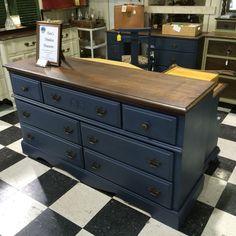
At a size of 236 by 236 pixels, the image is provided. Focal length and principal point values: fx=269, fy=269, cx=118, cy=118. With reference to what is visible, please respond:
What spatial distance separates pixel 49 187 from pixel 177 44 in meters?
2.24

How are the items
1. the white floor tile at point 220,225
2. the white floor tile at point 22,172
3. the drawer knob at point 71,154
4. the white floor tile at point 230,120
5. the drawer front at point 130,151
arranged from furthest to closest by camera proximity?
the white floor tile at point 230,120, the white floor tile at point 22,172, the drawer knob at point 71,154, the white floor tile at point 220,225, the drawer front at point 130,151

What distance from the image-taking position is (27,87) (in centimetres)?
196

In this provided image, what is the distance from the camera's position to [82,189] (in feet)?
6.31

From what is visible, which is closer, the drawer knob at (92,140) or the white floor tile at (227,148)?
the drawer knob at (92,140)

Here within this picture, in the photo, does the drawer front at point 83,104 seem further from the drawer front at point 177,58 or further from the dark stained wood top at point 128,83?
the drawer front at point 177,58

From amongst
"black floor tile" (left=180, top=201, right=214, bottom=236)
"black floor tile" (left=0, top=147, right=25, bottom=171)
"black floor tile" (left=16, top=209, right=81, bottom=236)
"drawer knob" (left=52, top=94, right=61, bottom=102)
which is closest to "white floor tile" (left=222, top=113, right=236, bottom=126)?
"black floor tile" (left=180, top=201, right=214, bottom=236)

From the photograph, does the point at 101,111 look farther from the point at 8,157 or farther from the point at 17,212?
the point at 8,157

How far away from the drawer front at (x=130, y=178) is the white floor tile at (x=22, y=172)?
0.49 meters

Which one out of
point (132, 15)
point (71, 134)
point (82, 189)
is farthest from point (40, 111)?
point (132, 15)

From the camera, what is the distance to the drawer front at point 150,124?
1352 mm

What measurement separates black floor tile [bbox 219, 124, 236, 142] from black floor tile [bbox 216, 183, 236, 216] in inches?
27.4

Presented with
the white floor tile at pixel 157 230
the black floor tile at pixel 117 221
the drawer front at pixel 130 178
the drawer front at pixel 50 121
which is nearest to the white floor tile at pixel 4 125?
the drawer front at pixel 50 121

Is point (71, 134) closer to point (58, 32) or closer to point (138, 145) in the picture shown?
point (138, 145)

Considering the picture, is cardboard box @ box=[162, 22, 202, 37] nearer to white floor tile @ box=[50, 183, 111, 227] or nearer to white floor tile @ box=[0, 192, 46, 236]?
white floor tile @ box=[50, 183, 111, 227]
